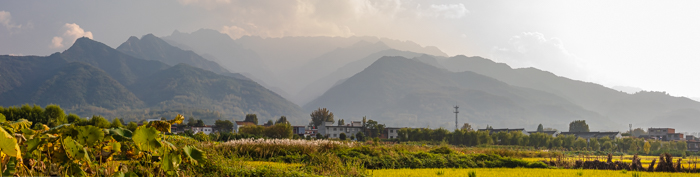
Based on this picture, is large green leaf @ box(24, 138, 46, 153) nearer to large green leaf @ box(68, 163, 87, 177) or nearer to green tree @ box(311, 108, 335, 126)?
large green leaf @ box(68, 163, 87, 177)

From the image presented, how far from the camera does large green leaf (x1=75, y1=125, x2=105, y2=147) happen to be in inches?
127

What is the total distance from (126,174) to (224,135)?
32.3 m

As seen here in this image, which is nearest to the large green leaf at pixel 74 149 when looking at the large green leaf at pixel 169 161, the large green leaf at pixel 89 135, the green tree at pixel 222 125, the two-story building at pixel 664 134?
the large green leaf at pixel 89 135

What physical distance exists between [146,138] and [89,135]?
0.39m

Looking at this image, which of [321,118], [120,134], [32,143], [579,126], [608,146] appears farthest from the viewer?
[579,126]

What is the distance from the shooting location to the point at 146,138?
3350 mm

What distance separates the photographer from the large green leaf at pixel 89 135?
322 cm

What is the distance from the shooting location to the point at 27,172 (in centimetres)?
325

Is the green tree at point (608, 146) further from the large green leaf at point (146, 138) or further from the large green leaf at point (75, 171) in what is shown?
the large green leaf at point (75, 171)

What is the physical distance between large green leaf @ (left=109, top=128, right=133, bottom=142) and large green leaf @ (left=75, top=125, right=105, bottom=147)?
0.16 metres

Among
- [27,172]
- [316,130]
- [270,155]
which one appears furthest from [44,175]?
[316,130]

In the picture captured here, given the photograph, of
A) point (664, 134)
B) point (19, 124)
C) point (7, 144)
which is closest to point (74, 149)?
point (7, 144)

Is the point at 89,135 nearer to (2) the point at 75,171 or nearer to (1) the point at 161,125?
(2) the point at 75,171

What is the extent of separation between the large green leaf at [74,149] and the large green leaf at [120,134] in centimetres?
29
